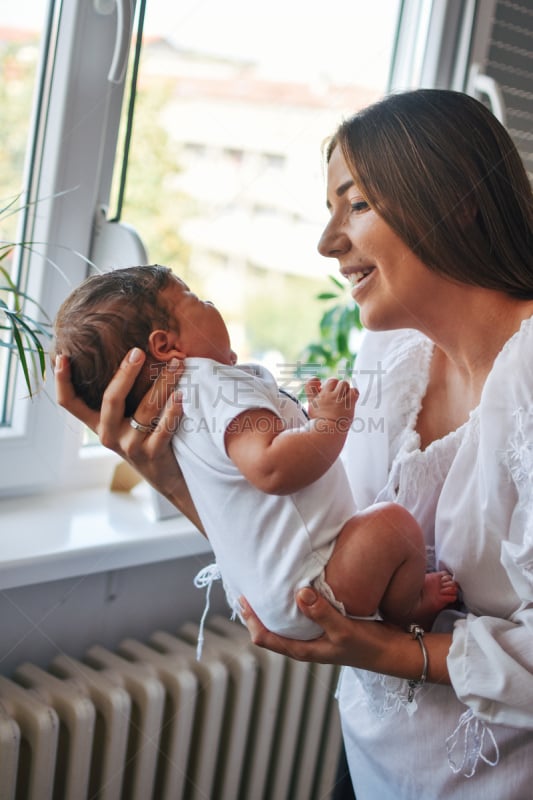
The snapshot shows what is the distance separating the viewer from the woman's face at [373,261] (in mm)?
1160

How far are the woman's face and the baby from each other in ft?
0.68

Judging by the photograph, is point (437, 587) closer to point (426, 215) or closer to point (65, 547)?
point (426, 215)

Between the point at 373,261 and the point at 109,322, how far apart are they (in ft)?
1.29

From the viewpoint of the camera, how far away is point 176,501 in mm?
1229

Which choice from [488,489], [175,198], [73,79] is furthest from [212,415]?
[175,198]

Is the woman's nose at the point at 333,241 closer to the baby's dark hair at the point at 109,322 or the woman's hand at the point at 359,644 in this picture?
the baby's dark hair at the point at 109,322

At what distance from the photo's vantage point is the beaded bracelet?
1.05 m

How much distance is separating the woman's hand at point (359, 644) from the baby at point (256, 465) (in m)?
0.02

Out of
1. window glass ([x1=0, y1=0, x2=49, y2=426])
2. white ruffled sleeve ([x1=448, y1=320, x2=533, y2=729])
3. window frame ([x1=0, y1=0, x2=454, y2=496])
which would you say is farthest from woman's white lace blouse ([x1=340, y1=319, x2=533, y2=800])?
window glass ([x1=0, y1=0, x2=49, y2=426])

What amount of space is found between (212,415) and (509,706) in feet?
1.68

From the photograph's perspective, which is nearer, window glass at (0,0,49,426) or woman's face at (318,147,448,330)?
woman's face at (318,147,448,330)

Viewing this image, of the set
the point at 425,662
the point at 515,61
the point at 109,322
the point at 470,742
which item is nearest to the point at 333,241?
the point at 109,322

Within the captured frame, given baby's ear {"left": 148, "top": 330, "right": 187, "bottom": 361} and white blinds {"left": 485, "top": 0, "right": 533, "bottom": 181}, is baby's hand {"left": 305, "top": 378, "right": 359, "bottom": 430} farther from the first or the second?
white blinds {"left": 485, "top": 0, "right": 533, "bottom": 181}

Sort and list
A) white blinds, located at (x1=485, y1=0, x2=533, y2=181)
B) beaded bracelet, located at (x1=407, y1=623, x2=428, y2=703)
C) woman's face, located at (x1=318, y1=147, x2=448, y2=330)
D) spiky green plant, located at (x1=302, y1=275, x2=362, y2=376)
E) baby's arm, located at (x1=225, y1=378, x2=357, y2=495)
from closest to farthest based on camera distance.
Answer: baby's arm, located at (x1=225, y1=378, x2=357, y2=495)
beaded bracelet, located at (x1=407, y1=623, x2=428, y2=703)
woman's face, located at (x1=318, y1=147, x2=448, y2=330)
spiky green plant, located at (x1=302, y1=275, x2=362, y2=376)
white blinds, located at (x1=485, y1=0, x2=533, y2=181)
